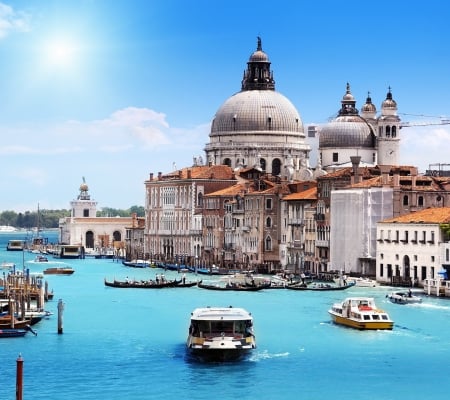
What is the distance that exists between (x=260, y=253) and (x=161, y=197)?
20.6 metres

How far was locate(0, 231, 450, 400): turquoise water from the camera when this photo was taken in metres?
32.5

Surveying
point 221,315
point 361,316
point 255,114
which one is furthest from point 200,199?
point 221,315

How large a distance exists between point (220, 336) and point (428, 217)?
79.1 ft

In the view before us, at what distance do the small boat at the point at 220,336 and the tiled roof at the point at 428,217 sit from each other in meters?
21.9

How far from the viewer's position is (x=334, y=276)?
65188mm

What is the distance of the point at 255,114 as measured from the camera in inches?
3814

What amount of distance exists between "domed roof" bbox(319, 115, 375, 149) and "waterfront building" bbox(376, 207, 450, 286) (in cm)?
2913

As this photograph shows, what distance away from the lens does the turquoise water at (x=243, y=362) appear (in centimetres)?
3250

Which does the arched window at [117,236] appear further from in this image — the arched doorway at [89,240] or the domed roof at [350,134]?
the domed roof at [350,134]

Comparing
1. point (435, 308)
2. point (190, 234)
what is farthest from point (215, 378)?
point (190, 234)

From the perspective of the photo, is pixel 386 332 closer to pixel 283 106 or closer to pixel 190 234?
pixel 190 234

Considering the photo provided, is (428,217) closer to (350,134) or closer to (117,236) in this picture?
(350,134)

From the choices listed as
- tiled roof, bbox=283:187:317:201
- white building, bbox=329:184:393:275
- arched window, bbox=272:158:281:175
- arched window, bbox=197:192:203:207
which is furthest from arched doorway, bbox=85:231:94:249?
white building, bbox=329:184:393:275

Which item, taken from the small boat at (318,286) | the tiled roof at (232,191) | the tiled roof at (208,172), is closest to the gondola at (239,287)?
the small boat at (318,286)
